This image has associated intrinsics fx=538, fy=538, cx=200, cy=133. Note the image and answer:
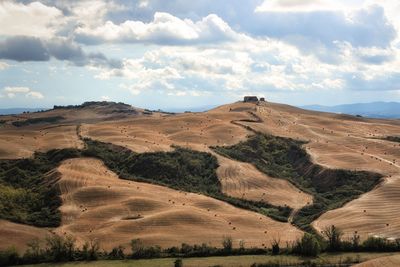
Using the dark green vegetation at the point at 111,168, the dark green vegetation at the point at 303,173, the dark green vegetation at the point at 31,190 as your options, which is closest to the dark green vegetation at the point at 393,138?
the dark green vegetation at the point at 303,173

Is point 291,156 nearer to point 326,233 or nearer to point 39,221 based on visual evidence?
point 326,233

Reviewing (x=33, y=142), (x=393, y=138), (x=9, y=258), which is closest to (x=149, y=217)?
(x=9, y=258)

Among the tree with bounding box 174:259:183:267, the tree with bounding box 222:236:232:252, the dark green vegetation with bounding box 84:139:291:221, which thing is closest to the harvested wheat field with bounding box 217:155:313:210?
the dark green vegetation with bounding box 84:139:291:221

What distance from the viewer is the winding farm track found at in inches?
3319

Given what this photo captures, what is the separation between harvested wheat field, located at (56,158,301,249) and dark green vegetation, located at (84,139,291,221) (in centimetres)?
671

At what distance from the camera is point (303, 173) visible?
126938 mm

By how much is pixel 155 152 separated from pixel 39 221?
1714 inches

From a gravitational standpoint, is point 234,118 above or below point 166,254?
above

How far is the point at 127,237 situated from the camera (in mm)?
81125

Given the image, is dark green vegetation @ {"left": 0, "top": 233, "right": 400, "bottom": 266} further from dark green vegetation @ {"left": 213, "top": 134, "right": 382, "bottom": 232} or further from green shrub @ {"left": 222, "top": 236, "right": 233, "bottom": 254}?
dark green vegetation @ {"left": 213, "top": 134, "right": 382, "bottom": 232}

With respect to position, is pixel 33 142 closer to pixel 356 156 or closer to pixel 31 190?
pixel 31 190

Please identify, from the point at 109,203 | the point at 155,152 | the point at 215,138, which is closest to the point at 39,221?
the point at 109,203

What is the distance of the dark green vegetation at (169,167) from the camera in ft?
378

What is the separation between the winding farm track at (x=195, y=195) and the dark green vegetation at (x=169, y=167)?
287 cm
